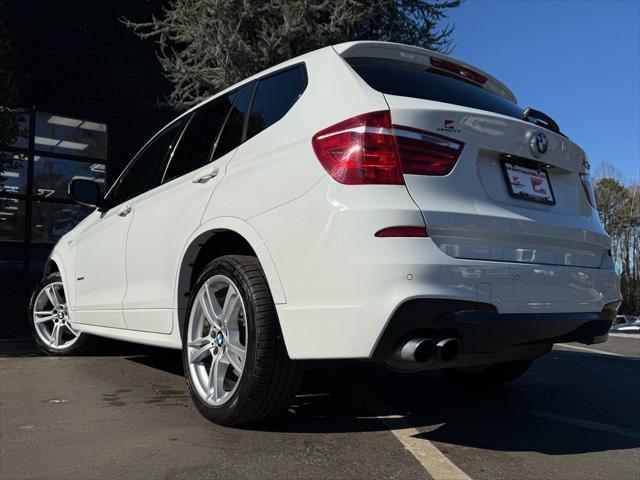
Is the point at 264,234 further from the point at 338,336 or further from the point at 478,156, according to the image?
the point at 478,156

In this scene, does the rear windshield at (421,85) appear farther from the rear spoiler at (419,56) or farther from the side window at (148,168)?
the side window at (148,168)

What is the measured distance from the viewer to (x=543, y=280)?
2.68 metres

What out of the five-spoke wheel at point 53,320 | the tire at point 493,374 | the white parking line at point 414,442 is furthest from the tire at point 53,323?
the tire at point 493,374

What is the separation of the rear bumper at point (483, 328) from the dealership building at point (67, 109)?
29.0 ft

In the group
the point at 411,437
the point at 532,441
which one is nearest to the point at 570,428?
the point at 532,441

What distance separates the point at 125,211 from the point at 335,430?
243 centimetres

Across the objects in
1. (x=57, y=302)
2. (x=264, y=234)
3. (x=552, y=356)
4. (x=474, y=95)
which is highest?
(x=474, y=95)

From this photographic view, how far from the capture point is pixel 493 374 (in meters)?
4.07

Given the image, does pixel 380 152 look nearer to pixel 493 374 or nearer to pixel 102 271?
pixel 493 374

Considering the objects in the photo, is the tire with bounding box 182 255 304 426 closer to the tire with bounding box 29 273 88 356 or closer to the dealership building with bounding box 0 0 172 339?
the tire with bounding box 29 273 88 356

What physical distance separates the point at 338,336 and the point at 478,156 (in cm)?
107

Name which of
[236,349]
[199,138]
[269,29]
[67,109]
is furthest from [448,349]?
[67,109]

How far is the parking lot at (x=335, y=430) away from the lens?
2.42m

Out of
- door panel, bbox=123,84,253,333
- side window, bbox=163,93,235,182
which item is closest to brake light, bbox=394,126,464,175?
door panel, bbox=123,84,253,333
